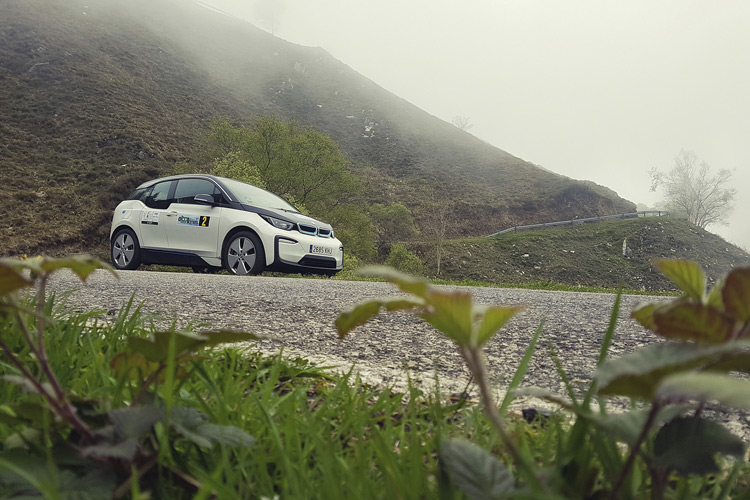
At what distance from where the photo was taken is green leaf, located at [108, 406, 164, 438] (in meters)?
0.66

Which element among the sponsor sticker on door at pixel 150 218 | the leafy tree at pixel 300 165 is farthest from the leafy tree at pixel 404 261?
the sponsor sticker on door at pixel 150 218

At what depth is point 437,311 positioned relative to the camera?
44 centimetres

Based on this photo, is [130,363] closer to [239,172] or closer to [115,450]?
[115,450]

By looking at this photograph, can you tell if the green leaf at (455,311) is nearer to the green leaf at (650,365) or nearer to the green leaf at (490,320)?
the green leaf at (490,320)

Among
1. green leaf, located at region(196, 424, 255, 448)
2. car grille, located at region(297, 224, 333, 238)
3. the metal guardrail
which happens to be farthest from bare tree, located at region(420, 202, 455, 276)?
green leaf, located at region(196, 424, 255, 448)

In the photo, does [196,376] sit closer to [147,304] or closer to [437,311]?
[437,311]

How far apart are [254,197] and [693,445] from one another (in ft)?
26.6

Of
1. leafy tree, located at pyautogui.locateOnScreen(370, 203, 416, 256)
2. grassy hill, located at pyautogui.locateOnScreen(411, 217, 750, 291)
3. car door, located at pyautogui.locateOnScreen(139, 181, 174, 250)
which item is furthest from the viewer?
leafy tree, located at pyautogui.locateOnScreen(370, 203, 416, 256)

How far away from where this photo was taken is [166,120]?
34875 mm

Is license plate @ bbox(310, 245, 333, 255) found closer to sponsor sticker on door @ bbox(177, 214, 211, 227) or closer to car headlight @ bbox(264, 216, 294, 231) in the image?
car headlight @ bbox(264, 216, 294, 231)

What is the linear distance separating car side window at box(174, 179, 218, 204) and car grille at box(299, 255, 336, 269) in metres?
1.96

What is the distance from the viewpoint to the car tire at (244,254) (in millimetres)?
7566

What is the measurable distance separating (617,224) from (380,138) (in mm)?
26158

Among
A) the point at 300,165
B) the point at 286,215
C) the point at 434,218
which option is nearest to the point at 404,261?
the point at 300,165
